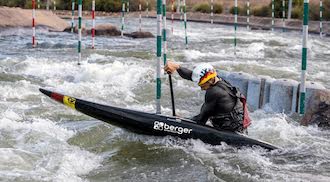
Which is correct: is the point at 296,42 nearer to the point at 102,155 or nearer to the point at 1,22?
the point at 1,22

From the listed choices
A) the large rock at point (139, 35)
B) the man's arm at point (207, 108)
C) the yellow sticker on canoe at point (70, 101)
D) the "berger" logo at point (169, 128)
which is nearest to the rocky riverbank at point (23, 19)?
the large rock at point (139, 35)

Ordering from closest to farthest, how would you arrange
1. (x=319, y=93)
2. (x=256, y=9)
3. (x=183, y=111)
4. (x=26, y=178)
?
(x=26, y=178) → (x=319, y=93) → (x=183, y=111) → (x=256, y=9)

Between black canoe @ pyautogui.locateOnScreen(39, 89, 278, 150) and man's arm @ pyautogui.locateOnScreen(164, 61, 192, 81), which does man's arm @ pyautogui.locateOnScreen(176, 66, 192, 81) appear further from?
black canoe @ pyautogui.locateOnScreen(39, 89, 278, 150)

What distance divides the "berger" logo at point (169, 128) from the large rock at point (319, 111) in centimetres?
198

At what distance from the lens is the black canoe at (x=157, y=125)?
5938 mm

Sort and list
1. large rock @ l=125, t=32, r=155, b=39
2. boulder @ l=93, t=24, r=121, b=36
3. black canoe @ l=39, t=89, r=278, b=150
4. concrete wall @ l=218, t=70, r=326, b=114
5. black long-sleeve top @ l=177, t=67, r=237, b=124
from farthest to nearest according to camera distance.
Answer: boulder @ l=93, t=24, r=121, b=36 < large rock @ l=125, t=32, r=155, b=39 < concrete wall @ l=218, t=70, r=326, b=114 < black canoe @ l=39, t=89, r=278, b=150 < black long-sleeve top @ l=177, t=67, r=237, b=124

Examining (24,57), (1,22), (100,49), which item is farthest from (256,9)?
(24,57)

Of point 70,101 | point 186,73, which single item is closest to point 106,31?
point 70,101

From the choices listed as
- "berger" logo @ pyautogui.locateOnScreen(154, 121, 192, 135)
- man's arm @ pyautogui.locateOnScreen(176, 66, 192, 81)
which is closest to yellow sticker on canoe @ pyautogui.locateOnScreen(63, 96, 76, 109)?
"berger" logo @ pyautogui.locateOnScreen(154, 121, 192, 135)

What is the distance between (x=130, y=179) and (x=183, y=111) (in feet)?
11.2

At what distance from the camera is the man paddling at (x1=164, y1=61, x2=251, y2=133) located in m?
5.82

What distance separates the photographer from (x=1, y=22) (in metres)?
20.8

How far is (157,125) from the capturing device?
6.08 metres

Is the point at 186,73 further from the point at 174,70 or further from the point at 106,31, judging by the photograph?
the point at 106,31
